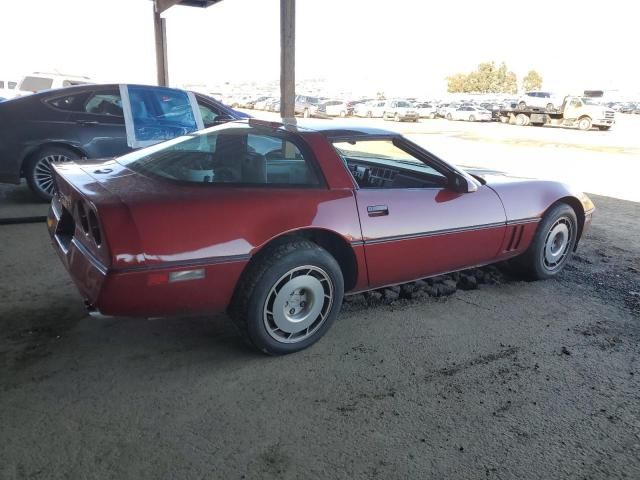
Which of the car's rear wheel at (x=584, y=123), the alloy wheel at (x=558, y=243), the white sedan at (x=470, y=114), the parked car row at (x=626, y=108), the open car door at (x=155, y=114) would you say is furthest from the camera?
the parked car row at (x=626, y=108)

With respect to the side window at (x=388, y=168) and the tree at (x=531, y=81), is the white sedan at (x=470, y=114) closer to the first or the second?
the side window at (x=388, y=168)

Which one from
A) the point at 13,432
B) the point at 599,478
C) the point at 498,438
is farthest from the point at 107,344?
the point at 599,478

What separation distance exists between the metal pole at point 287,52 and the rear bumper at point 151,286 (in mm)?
5360

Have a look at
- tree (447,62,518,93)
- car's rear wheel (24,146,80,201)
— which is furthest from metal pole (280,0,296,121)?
tree (447,62,518,93)

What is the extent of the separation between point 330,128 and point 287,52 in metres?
4.56

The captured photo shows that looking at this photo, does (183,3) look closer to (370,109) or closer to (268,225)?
(268,225)

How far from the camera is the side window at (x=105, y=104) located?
5840 millimetres

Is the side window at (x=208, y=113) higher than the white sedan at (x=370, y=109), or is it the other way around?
the white sedan at (x=370, y=109)

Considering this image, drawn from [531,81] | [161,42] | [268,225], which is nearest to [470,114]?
[161,42]

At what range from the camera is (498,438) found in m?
2.17

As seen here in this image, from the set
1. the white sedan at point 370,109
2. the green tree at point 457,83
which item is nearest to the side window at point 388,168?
the white sedan at point 370,109

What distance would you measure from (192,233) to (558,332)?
2473mm

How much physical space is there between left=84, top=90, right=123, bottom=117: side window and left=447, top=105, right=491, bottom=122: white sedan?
3293 cm

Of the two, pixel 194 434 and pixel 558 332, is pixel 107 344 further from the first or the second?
pixel 558 332
